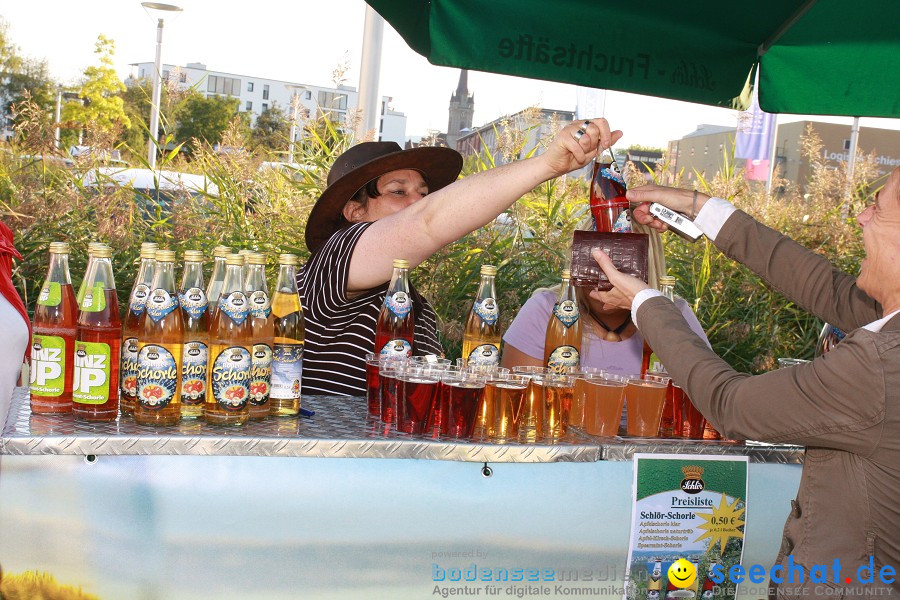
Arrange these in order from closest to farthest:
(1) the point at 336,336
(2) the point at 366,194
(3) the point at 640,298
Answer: (3) the point at 640,298, (1) the point at 336,336, (2) the point at 366,194

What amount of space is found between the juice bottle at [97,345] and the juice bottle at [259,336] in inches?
11.4

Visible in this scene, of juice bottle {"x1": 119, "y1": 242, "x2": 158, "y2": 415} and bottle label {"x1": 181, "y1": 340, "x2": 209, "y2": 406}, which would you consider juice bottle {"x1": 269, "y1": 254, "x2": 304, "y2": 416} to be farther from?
juice bottle {"x1": 119, "y1": 242, "x2": 158, "y2": 415}

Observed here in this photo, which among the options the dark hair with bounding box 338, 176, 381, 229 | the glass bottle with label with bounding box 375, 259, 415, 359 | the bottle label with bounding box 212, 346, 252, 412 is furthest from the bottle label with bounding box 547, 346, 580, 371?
the dark hair with bounding box 338, 176, 381, 229

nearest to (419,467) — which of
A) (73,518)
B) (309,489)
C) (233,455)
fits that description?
(309,489)

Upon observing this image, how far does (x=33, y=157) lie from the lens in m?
4.07

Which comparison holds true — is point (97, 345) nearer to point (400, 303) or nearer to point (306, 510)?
point (306, 510)

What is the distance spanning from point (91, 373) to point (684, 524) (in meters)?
1.43

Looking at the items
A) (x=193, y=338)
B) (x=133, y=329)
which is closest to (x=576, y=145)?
(x=193, y=338)

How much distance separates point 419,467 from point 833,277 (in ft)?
4.25

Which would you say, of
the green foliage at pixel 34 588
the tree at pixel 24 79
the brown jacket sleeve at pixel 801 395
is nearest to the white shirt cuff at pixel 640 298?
the brown jacket sleeve at pixel 801 395

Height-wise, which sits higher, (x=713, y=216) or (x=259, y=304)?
(x=713, y=216)

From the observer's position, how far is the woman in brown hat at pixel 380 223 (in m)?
2.08

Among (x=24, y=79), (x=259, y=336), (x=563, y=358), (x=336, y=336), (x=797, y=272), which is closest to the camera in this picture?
(x=259, y=336)

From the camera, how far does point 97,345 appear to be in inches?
67.3
